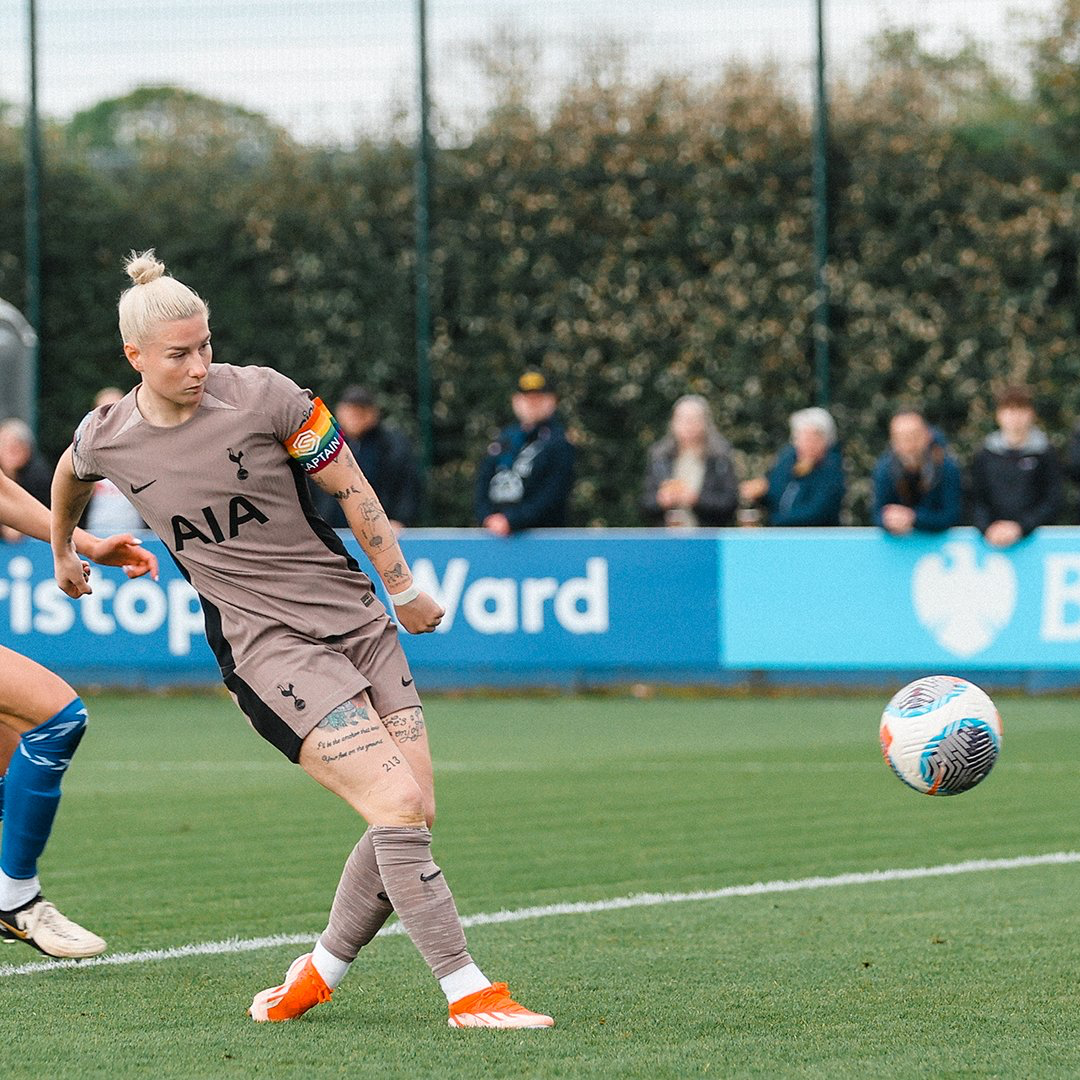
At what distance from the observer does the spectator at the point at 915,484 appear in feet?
47.7

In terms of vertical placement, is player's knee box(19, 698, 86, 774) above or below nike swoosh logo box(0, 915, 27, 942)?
above

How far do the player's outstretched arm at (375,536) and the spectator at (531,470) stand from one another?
977 cm

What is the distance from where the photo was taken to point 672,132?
2075cm

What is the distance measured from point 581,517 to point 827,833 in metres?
11.3

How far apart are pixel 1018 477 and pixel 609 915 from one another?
8.22 m

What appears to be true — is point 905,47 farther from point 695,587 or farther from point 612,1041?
point 612,1041

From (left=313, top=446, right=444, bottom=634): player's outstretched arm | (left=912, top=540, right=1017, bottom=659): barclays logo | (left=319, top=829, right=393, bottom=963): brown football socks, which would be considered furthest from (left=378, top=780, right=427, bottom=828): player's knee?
(left=912, top=540, right=1017, bottom=659): barclays logo

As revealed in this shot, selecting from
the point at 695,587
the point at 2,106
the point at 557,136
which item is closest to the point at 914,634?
the point at 695,587

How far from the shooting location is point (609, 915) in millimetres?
7199

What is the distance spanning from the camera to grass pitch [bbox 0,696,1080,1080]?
520 centimetres

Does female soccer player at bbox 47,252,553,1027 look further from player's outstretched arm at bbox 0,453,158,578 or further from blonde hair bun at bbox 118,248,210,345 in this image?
player's outstretched arm at bbox 0,453,158,578

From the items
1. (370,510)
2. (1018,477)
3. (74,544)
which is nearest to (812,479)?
(1018,477)

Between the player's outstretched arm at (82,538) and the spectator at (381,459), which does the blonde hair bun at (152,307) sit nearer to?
the player's outstretched arm at (82,538)

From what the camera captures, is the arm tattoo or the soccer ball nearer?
the arm tattoo
